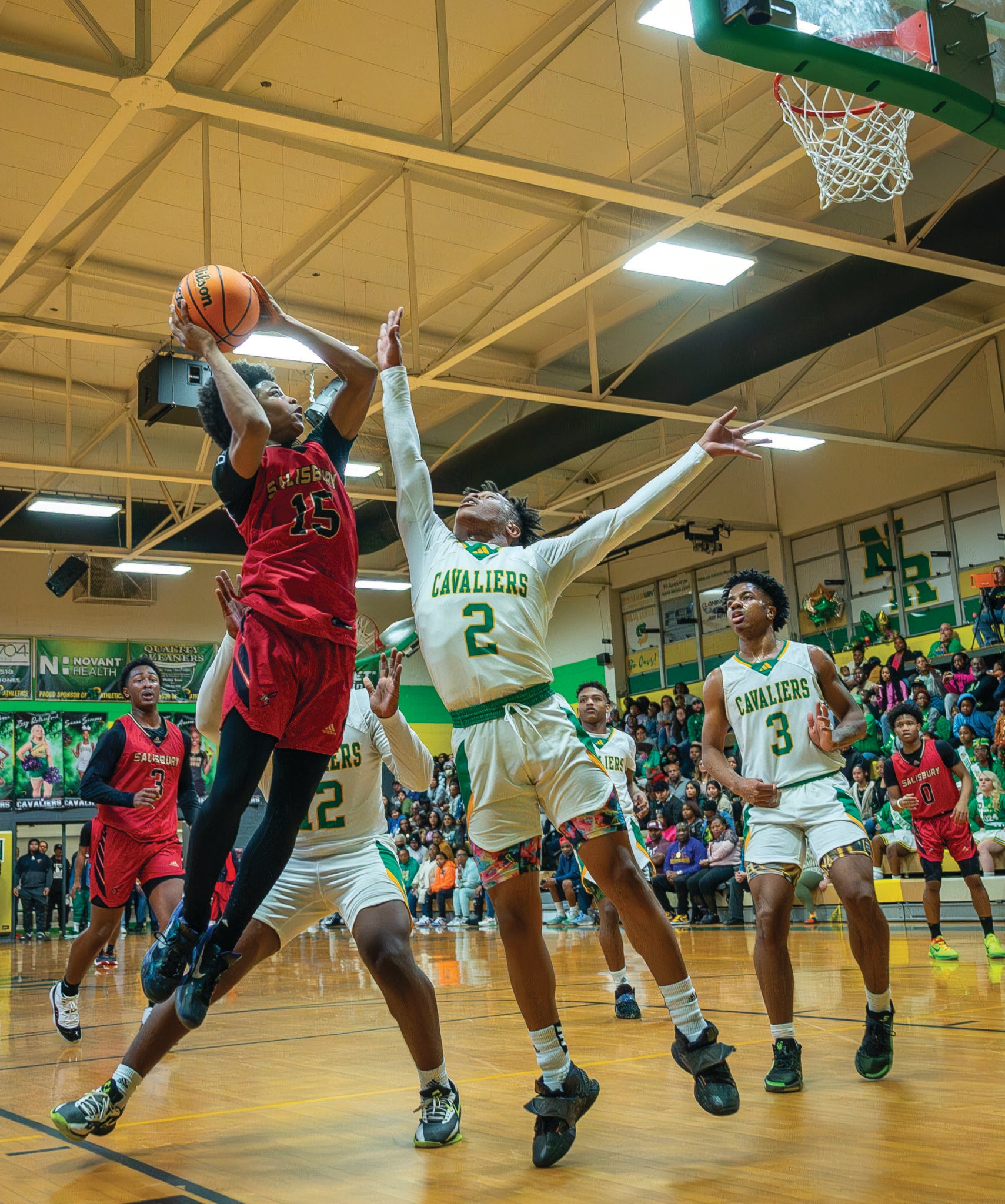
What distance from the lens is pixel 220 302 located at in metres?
3.80

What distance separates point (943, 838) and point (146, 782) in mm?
7063

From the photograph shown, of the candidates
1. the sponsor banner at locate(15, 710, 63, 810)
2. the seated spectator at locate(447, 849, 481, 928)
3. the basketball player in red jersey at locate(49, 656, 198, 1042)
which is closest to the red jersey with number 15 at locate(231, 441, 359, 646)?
the basketball player in red jersey at locate(49, 656, 198, 1042)

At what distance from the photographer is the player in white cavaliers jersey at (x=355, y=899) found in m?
3.69

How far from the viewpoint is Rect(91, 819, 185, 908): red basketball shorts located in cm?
693

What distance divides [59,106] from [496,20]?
476 cm

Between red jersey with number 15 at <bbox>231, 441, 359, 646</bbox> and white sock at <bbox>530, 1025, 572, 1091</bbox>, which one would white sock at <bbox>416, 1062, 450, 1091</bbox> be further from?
red jersey with number 15 at <bbox>231, 441, 359, 646</bbox>

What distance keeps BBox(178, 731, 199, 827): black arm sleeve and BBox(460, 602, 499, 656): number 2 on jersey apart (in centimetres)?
365

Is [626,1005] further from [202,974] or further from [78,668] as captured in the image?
[78,668]

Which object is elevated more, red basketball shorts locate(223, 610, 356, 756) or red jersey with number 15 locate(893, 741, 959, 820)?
red basketball shorts locate(223, 610, 356, 756)

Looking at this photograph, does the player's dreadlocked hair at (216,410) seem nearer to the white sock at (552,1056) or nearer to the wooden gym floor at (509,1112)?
the white sock at (552,1056)

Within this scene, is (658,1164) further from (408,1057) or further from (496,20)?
(496,20)

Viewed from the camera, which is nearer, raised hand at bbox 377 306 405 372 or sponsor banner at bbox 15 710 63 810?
raised hand at bbox 377 306 405 372

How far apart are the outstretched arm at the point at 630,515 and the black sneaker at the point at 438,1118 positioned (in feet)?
5.33

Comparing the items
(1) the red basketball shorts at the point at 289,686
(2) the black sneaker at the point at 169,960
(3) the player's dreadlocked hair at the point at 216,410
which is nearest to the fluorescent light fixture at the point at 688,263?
(3) the player's dreadlocked hair at the point at 216,410
